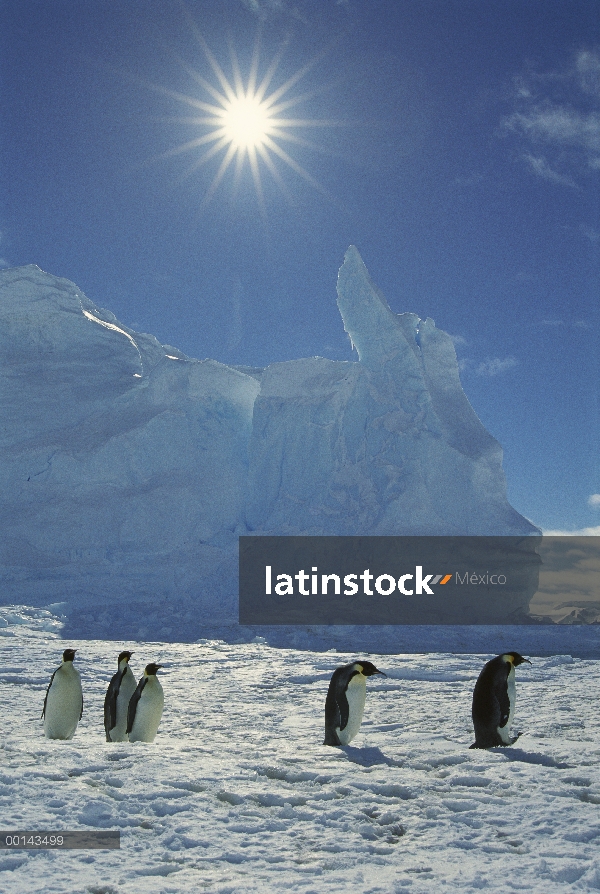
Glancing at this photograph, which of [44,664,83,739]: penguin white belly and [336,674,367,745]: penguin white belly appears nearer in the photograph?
[336,674,367,745]: penguin white belly

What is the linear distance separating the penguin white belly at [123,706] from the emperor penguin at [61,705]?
308 mm

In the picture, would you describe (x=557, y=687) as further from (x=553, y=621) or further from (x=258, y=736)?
(x=553, y=621)

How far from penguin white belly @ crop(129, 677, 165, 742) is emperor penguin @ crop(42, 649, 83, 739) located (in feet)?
1.59

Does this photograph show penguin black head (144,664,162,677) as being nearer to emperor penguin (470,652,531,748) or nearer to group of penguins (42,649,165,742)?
group of penguins (42,649,165,742)

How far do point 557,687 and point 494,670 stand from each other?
3826mm

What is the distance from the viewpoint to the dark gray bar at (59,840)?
2887 millimetres

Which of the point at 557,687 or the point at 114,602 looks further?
the point at 114,602

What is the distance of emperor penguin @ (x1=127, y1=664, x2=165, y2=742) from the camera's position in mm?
5453

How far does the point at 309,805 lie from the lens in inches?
140

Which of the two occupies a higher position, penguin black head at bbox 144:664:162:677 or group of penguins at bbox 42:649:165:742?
penguin black head at bbox 144:664:162:677

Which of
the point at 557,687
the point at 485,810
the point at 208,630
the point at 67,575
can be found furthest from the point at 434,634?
the point at 485,810

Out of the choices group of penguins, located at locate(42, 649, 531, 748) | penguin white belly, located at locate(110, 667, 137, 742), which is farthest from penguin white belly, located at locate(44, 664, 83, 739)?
penguin white belly, located at locate(110, 667, 137, 742)

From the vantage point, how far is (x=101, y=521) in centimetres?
2364

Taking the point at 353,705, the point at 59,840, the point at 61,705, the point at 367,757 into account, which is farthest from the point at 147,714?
the point at 59,840
